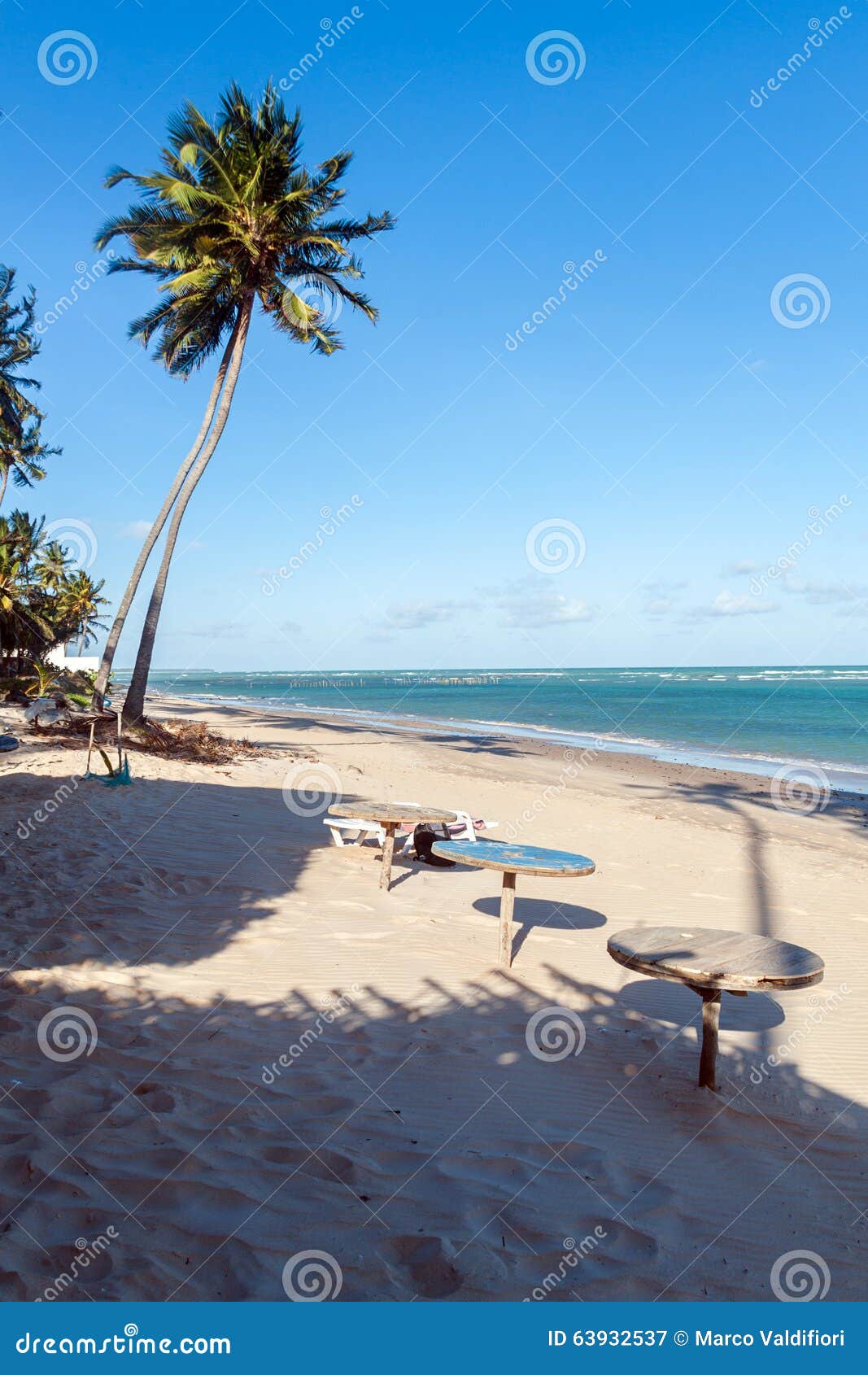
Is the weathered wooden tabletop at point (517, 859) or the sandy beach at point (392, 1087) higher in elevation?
the weathered wooden tabletop at point (517, 859)

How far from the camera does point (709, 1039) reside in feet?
13.6

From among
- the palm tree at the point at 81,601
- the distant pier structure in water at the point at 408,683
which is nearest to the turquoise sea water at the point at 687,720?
the palm tree at the point at 81,601

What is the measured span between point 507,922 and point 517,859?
43 centimetres

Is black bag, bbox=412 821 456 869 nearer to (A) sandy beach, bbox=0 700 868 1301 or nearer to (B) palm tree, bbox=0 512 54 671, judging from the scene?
(A) sandy beach, bbox=0 700 868 1301

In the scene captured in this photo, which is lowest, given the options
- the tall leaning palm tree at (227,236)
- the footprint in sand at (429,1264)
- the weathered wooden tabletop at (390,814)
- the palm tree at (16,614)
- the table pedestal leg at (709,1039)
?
the footprint in sand at (429,1264)

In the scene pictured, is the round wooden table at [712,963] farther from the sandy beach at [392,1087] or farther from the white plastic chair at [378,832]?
the white plastic chair at [378,832]

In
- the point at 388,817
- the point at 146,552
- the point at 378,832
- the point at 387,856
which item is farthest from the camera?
the point at 146,552

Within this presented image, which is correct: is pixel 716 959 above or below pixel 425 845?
above

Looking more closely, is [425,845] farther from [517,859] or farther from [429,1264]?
[429,1264]

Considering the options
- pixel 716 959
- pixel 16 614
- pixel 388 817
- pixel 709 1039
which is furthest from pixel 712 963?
pixel 16 614

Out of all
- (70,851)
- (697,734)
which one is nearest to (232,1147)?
(70,851)

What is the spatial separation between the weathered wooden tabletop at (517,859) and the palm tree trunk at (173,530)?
10367 millimetres

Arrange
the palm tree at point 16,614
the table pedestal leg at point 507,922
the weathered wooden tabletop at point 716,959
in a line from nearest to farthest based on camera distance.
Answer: the weathered wooden tabletop at point 716,959 → the table pedestal leg at point 507,922 → the palm tree at point 16,614

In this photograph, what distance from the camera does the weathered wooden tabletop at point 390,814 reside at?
24.0 feet
